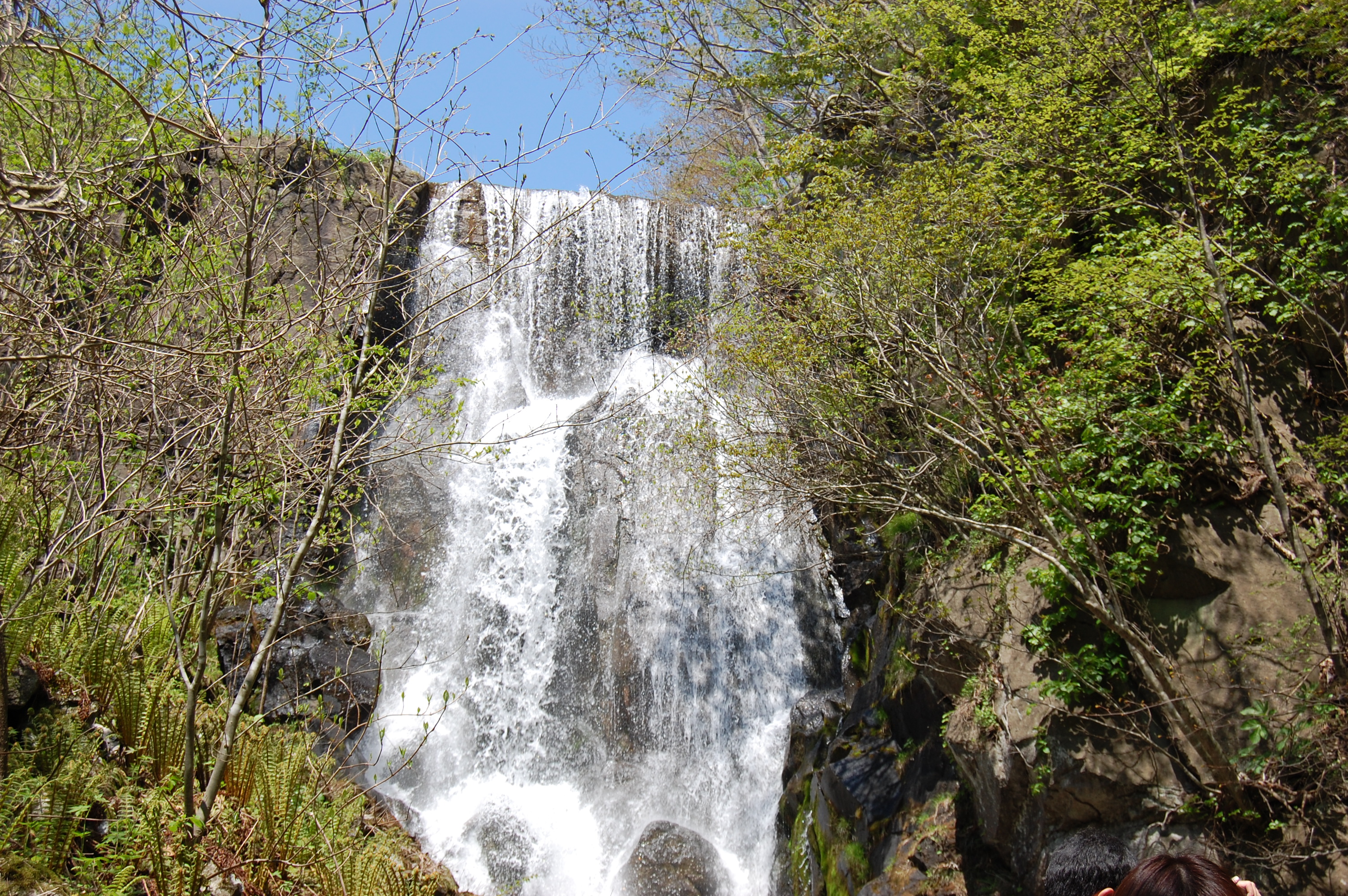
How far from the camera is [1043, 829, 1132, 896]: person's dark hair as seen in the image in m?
4.89

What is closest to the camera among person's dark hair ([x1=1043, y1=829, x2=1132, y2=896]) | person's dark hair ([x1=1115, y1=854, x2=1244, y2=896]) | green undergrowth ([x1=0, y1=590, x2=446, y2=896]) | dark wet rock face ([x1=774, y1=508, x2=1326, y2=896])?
person's dark hair ([x1=1115, y1=854, x2=1244, y2=896])

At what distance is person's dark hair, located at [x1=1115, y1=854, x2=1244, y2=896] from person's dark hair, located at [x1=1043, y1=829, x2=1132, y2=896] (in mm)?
3907

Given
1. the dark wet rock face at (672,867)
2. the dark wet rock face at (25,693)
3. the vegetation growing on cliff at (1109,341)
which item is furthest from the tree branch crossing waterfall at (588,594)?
the dark wet rock face at (25,693)

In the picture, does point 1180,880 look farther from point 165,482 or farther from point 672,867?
point 672,867

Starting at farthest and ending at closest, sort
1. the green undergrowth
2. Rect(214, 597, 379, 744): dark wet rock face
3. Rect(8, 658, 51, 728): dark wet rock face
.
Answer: Rect(214, 597, 379, 744): dark wet rock face
Rect(8, 658, 51, 728): dark wet rock face
the green undergrowth

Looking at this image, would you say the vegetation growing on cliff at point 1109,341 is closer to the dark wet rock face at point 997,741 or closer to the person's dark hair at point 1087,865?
the dark wet rock face at point 997,741

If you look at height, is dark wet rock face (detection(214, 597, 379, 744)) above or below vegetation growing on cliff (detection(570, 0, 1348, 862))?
below

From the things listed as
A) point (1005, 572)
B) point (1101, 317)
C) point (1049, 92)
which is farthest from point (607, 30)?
point (1005, 572)

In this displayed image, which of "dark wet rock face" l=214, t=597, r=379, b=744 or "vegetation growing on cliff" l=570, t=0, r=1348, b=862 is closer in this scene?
"vegetation growing on cliff" l=570, t=0, r=1348, b=862

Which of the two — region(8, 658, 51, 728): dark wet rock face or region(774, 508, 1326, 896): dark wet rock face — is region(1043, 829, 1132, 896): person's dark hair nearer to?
region(774, 508, 1326, 896): dark wet rock face

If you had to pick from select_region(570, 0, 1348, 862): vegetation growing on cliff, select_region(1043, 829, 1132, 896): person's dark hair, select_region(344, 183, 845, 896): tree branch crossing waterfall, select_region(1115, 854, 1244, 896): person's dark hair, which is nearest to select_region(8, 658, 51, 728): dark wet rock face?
select_region(344, 183, 845, 896): tree branch crossing waterfall

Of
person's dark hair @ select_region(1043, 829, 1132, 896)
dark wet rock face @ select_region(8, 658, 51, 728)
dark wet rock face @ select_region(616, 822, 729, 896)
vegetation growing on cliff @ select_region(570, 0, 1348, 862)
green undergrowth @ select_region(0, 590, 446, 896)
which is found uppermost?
vegetation growing on cliff @ select_region(570, 0, 1348, 862)

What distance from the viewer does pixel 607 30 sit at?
11656mm

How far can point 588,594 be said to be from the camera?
11.1m
